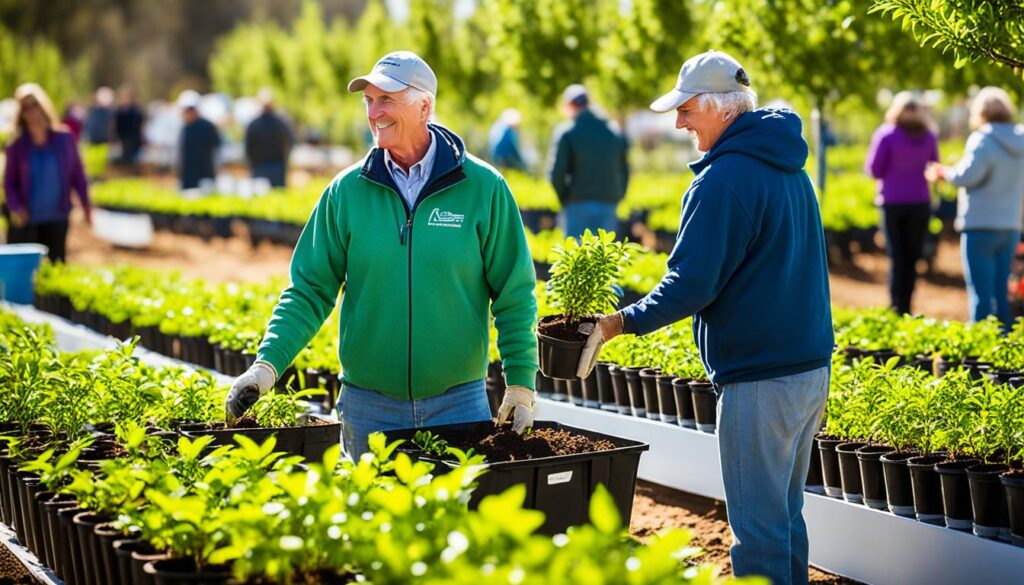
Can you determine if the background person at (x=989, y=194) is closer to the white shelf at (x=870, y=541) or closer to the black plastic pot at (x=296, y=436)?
the white shelf at (x=870, y=541)

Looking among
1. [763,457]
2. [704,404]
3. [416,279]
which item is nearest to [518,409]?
[416,279]

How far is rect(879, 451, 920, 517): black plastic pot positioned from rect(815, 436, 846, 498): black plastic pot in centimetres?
32

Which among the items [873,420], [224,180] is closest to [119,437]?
[873,420]

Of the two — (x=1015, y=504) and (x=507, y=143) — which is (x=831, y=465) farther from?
(x=507, y=143)

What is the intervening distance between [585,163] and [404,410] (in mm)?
7431

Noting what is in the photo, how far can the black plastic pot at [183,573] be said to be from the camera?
3004 mm

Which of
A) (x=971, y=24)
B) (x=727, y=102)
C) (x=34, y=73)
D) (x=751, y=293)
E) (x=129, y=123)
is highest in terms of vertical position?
(x=34, y=73)

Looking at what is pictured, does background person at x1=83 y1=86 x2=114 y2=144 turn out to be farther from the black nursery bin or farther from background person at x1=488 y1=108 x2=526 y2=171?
the black nursery bin

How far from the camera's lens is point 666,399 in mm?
6355

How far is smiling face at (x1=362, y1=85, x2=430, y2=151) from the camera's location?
4.22 m

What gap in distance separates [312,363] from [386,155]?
107 inches

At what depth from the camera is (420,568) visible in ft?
8.23

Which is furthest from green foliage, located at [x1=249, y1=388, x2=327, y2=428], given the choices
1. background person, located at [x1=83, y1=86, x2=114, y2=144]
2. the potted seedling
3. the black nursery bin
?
background person, located at [x1=83, y1=86, x2=114, y2=144]

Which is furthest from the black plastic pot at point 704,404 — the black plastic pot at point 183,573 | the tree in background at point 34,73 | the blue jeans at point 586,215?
the tree in background at point 34,73
